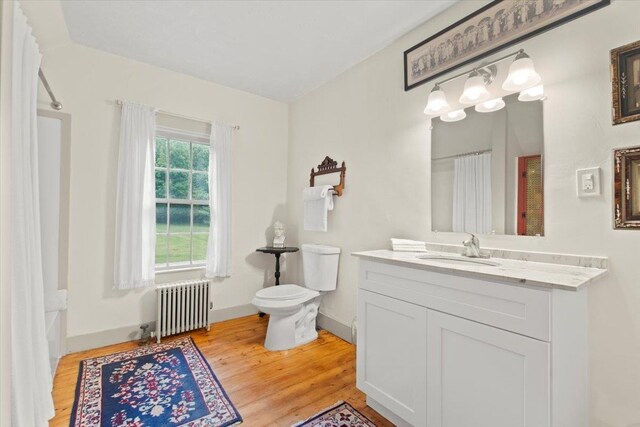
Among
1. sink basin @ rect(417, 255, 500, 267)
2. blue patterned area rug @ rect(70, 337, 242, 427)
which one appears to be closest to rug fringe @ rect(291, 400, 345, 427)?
blue patterned area rug @ rect(70, 337, 242, 427)

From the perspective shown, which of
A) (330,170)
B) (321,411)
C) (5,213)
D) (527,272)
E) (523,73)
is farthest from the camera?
(330,170)

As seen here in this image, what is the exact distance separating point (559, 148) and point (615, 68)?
369mm

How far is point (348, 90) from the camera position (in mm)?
2695

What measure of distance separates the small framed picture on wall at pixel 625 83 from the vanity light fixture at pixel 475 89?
52 cm

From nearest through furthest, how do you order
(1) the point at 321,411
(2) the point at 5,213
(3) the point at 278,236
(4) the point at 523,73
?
1. (2) the point at 5,213
2. (4) the point at 523,73
3. (1) the point at 321,411
4. (3) the point at 278,236

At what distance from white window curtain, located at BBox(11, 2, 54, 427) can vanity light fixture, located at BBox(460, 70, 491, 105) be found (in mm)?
2168

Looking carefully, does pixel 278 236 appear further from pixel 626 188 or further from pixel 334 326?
pixel 626 188

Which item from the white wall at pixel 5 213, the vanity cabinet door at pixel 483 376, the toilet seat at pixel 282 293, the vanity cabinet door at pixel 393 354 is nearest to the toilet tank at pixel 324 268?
the toilet seat at pixel 282 293

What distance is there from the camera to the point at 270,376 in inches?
80.9

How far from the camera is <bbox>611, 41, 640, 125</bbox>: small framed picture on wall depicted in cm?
121

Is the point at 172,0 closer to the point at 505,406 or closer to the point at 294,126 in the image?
the point at 294,126

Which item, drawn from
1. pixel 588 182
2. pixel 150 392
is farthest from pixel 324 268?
pixel 588 182

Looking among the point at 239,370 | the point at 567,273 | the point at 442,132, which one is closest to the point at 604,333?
the point at 567,273

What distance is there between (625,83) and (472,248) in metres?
0.96
